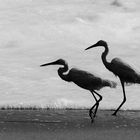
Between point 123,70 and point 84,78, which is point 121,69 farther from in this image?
point 84,78

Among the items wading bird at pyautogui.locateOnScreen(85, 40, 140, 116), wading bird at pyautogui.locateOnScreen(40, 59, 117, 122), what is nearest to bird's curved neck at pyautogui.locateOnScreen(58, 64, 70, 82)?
→ wading bird at pyautogui.locateOnScreen(40, 59, 117, 122)

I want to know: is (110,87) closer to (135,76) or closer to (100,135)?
(135,76)

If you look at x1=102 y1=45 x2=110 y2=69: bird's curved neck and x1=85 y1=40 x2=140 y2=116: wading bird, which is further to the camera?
x1=102 y1=45 x2=110 y2=69: bird's curved neck

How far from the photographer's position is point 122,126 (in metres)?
21.5

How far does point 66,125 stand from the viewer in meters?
21.4

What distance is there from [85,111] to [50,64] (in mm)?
2824

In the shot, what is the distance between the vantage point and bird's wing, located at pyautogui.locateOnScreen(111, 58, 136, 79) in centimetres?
2488

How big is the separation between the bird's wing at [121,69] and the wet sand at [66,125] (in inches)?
59.2

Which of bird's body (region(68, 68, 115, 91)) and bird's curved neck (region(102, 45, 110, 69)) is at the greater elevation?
bird's curved neck (region(102, 45, 110, 69))

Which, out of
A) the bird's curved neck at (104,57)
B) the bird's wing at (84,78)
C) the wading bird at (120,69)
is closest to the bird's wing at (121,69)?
the wading bird at (120,69)

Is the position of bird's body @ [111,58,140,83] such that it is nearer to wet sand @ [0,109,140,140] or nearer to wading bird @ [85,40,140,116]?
wading bird @ [85,40,140,116]

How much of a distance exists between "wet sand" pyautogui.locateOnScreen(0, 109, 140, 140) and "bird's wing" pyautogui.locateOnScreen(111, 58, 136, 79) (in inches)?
59.2

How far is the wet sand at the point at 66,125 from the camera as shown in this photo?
18859mm

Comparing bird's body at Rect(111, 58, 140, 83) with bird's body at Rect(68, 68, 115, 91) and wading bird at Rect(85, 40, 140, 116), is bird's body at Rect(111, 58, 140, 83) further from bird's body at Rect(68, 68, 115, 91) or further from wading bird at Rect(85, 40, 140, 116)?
bird's body at Rect(68, 68, 115, 91)
